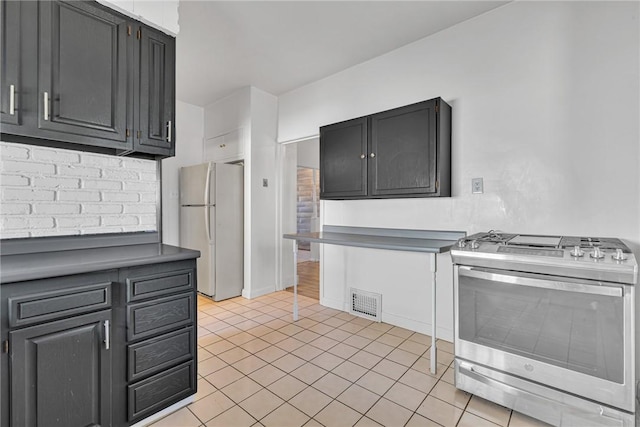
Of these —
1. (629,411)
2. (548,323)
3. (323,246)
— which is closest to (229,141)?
(323,246)

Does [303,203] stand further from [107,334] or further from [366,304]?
[107,334]

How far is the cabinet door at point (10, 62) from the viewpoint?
143cm

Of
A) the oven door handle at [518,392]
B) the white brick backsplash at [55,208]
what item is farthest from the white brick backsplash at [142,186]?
the oven door handle at [518,392]

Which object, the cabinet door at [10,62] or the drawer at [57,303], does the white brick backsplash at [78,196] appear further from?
the drawer at [57,303]

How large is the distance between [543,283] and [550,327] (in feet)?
0.78

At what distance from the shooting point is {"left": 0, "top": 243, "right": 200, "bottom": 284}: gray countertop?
1235 millimetres

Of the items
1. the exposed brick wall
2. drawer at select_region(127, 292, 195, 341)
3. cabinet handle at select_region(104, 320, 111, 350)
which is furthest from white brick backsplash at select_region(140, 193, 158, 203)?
cabinet handle at select_region(104, 320, 111, 350)

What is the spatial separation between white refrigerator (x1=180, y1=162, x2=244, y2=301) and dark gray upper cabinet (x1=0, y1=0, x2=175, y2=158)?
5.77ft

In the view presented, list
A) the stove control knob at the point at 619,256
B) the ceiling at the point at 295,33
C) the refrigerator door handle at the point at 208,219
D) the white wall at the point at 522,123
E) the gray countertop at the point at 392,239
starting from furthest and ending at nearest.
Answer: the refrigerator door handle at the point at 208,219
the ceiling at the point at 295,33
the gray countertop at the point at 392,239
the white wall at the point at 522,123
the stove control knob at the point at 619,256

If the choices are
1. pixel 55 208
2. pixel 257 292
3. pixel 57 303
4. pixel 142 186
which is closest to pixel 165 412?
pixel 57 303

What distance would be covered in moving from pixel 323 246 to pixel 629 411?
2682 mm

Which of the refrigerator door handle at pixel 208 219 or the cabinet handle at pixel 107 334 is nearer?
the cabinet handle at pixel 107 334

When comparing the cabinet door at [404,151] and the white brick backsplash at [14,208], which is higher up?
the cabinet door at [404,151]

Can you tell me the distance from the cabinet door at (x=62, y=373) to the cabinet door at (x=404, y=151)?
7.09 feet
